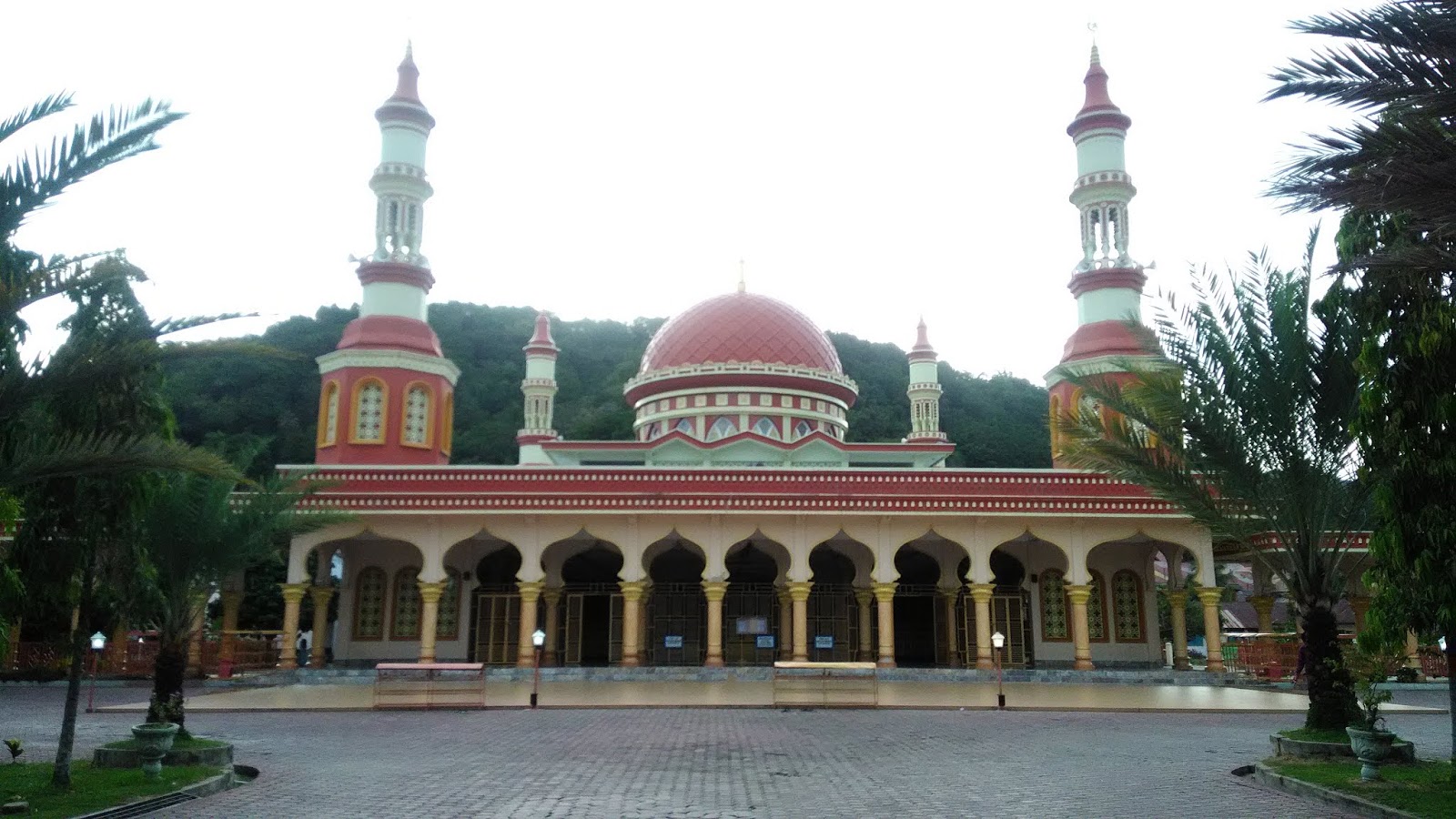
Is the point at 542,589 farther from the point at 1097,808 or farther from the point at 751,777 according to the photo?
the point at 1097,808

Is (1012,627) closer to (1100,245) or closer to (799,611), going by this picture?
(799,611)

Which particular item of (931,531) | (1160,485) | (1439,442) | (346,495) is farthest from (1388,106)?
(346,495)

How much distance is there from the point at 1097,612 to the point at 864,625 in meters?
5.31

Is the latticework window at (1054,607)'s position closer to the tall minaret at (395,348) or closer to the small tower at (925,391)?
the small tower at (925,391)

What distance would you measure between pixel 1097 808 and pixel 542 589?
711 inches

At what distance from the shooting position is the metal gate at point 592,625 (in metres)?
24.7

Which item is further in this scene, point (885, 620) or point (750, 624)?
point (750, 624)

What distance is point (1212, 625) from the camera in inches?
877

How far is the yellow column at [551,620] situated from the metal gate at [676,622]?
6.71 feet

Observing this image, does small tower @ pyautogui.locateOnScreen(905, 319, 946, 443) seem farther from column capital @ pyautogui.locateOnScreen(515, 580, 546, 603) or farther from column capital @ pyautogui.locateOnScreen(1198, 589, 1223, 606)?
column capital @ pyautogui.locateOnScreen(515, 580, 546, 603)

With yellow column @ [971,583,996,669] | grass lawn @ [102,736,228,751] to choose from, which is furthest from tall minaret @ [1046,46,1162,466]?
grass lawn @ [102,736,228,751]

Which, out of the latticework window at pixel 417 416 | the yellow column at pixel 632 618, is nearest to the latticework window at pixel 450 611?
the latticework window at pixel 417 416

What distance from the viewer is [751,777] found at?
363 inches

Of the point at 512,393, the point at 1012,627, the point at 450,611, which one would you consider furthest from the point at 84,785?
the point at 512,393
